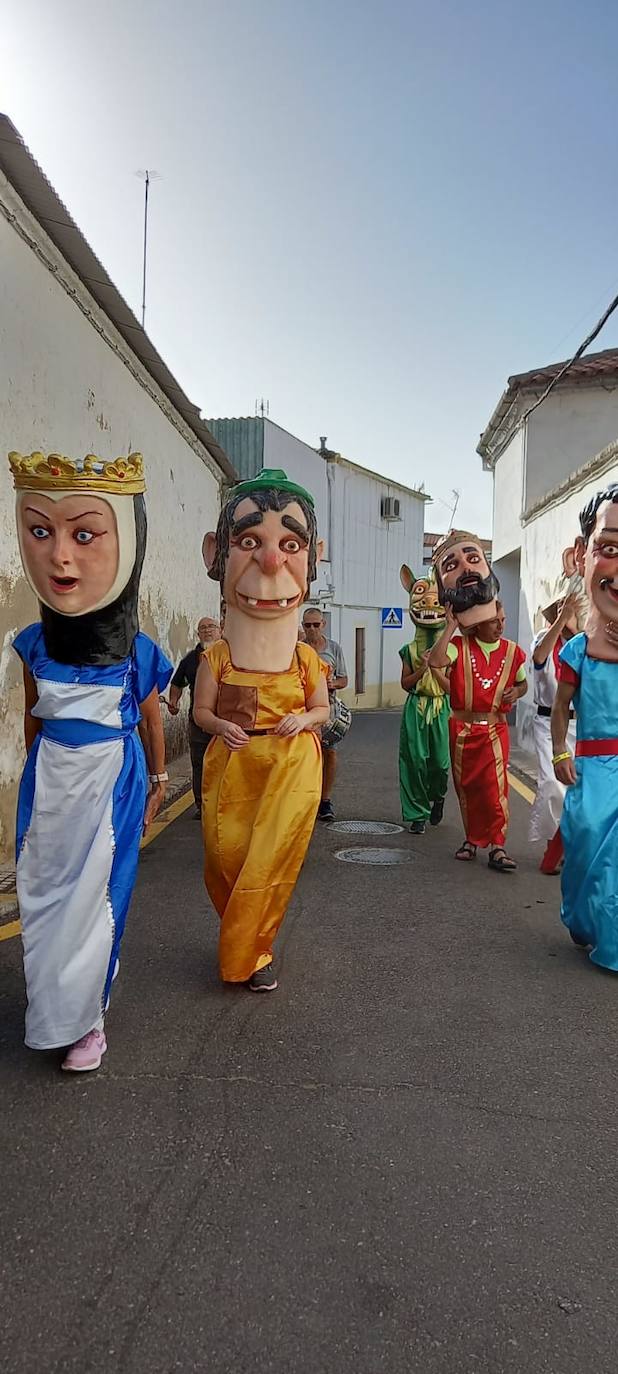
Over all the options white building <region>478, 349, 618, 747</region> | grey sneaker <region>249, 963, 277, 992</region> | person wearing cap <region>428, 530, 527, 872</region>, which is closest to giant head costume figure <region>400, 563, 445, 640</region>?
person wearing cap <region>428, 530, 527, 872</region>

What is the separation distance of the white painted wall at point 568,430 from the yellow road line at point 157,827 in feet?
32.3

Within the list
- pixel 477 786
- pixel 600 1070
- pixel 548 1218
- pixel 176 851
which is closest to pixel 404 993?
pixel 600 1070

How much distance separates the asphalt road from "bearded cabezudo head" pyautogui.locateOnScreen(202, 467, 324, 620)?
1626 millimetres

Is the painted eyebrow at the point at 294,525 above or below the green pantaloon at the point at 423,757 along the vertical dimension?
above

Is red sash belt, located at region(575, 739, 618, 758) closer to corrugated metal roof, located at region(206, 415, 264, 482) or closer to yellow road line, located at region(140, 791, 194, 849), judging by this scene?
yellow road line, located at region(140, 791, 194, 849)

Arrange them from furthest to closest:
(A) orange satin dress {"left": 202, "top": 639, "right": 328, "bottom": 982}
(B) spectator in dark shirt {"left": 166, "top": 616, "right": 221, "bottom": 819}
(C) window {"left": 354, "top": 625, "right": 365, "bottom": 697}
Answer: (C) window {"left": 354, "top": 625, "right": 365, "bottom": 697}, (B) spectator in dark shirt {"left": 166, "top": 616, "right": 221, "bottom": 819}, (A) orange satin dress {"left": 202, "top": 639, "right": 328, "bottom": 982}

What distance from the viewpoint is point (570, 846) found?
4.58 m

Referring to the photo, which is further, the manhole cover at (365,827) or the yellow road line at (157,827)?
the manhole cover at (365,827)

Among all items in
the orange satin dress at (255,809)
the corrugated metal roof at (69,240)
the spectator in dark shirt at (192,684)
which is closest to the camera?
the orange satin dress at (255,809)

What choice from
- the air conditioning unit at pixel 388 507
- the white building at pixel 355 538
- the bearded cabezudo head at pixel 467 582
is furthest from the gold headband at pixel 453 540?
the air conditioning unit at pixel 388 507

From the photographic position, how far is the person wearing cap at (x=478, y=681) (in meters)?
6.33

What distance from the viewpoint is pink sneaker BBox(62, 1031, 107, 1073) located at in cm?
326

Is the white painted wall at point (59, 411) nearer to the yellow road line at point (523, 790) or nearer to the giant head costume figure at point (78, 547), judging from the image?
the giant head costume figure at point (78, 547)

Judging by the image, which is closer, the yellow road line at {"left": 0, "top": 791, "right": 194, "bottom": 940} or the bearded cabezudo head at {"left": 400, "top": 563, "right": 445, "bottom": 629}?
the yellow road line at {"left": 0, "top": 791, "right": 194, "bottom": 940}
